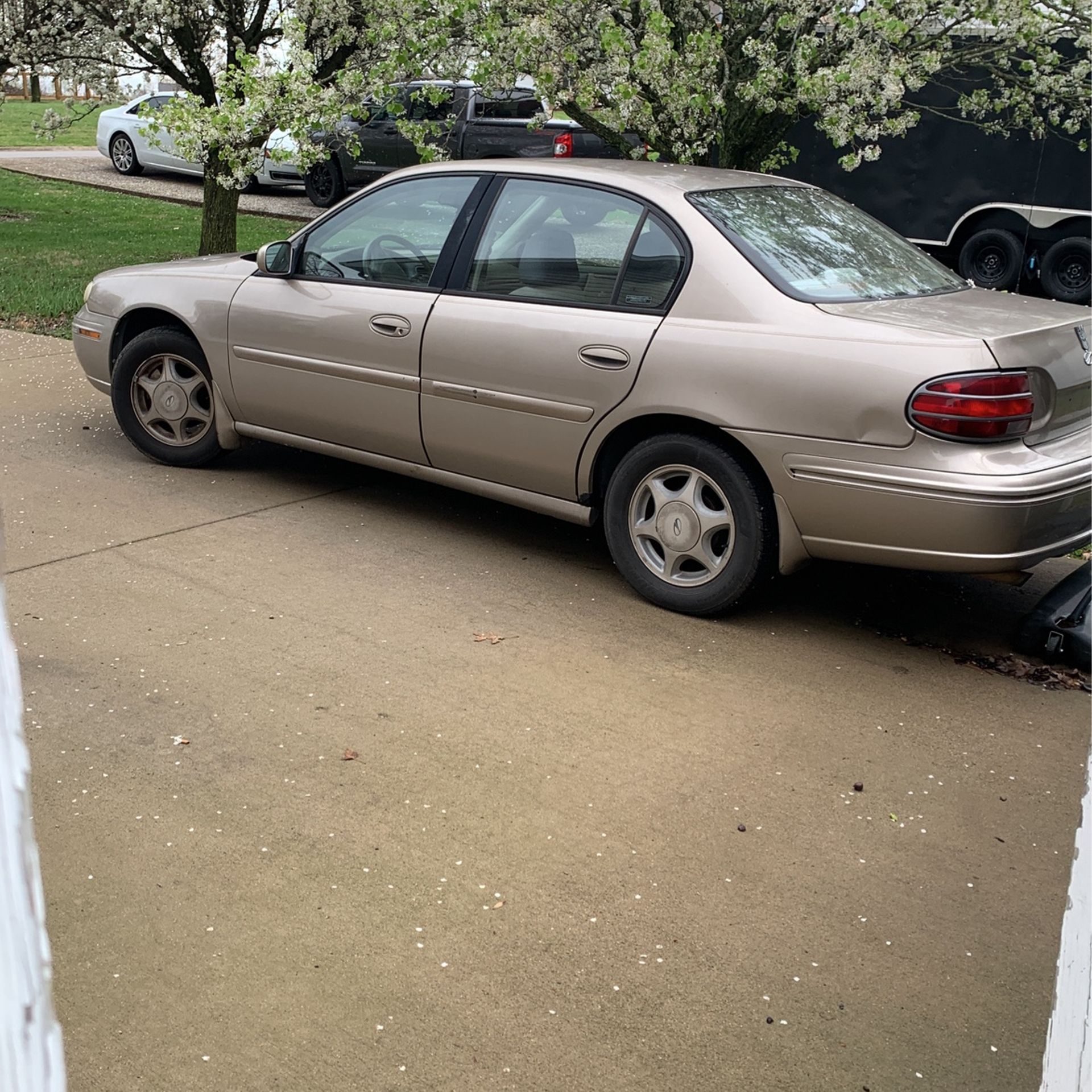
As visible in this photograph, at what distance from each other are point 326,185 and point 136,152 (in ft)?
15.9

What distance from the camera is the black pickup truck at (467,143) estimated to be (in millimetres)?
15508

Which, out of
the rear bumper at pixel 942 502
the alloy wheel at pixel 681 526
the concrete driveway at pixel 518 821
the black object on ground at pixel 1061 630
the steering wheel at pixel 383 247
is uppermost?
the steering wheel at pixel 383 247

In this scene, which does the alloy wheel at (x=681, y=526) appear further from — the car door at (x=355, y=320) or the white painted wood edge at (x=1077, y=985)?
the white painted wood edge at (x=1077, y=985)

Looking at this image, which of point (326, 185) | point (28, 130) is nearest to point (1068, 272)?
point (326, 185)

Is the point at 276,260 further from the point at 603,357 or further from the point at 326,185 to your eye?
the point at 326,185

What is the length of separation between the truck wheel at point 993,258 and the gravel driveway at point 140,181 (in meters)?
8.05

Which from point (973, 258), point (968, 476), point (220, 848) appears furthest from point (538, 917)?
point (973, 258)

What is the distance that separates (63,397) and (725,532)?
192 inches

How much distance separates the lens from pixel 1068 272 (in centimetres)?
1297

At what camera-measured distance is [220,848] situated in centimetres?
331

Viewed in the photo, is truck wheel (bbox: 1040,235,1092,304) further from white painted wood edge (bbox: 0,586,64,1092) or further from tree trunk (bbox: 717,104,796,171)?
white painted wood edge (bbox: 0,586,64,1092)

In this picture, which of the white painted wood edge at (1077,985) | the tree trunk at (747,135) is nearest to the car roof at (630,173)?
the tree trunk at (747,135)

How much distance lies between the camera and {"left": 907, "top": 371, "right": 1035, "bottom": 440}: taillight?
429 centimetres

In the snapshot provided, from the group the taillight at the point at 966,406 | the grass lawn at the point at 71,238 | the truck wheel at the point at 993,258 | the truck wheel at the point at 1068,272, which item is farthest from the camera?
the truck wheel at the point at 993,258
